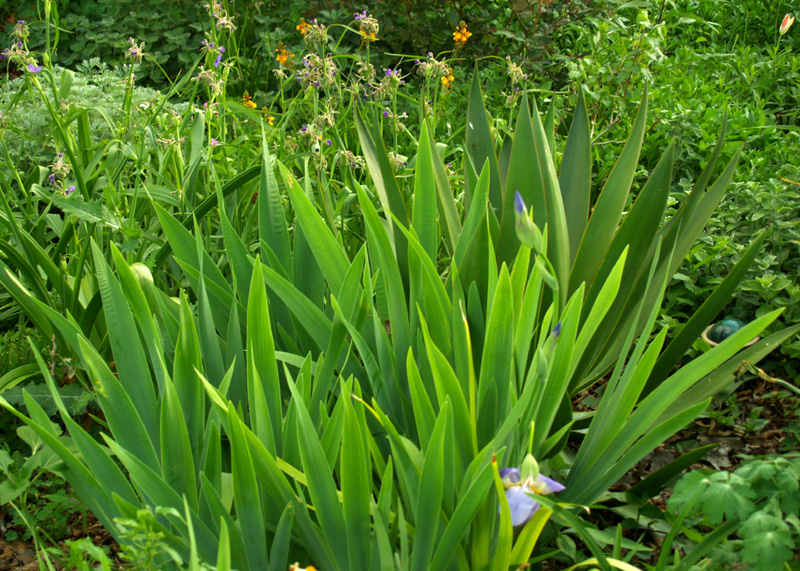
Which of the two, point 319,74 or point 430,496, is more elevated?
point 319,74

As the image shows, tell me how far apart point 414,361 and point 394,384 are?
0.73 ft

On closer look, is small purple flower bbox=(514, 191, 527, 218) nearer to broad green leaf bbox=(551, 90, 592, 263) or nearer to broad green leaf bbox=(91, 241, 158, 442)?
broad green leaf bbox=(91, 241, 158, 442)

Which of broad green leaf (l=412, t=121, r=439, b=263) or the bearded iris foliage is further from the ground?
broad green leaf (l=412, t=121, r=439, b=263)

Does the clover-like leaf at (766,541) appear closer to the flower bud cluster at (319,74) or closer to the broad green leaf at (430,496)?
the broad green leaf at (430,496)

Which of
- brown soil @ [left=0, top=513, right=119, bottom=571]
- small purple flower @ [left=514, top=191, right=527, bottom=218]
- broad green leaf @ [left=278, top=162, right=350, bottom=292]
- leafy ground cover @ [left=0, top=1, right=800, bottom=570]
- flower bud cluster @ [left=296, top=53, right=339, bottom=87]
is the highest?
small purple flower @ [left=514, top=191, right=527, bottom=218]

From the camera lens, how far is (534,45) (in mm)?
3506

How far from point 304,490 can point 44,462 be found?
0.53 metres

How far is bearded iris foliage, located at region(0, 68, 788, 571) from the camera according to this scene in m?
0.97

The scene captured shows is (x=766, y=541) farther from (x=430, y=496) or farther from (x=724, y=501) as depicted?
(x=430, y=496)

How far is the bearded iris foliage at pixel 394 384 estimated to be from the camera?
0.97 m

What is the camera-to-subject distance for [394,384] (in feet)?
4.15

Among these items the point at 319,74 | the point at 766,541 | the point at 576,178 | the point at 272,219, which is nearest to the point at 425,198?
the point at 272,219

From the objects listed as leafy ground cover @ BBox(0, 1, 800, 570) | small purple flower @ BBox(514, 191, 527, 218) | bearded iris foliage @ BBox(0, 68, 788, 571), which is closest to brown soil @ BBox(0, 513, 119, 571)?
leafy ground cover @ BBox(0, 1, 800, 570)

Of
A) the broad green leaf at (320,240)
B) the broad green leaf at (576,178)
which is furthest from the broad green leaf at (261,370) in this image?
the broad green leaf at (576,178)
